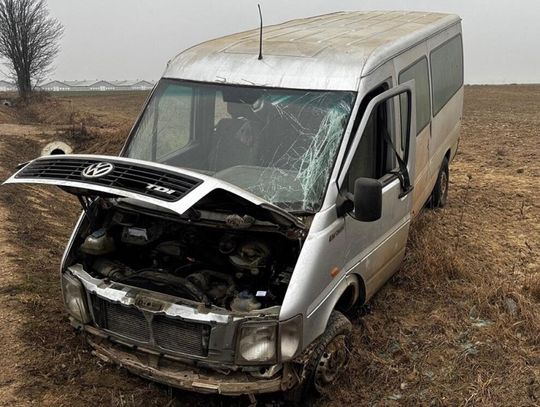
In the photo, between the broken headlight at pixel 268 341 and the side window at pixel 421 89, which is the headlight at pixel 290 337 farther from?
the side window at pixel 421 89

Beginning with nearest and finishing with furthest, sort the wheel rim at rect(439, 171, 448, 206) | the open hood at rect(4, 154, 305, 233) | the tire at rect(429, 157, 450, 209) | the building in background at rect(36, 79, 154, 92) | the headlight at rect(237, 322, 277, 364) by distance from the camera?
the open hood at rect(4, 154, 305, 233) → the headlight at rect(237, 322, 277, 364) → the tire at rect(429, 157, 450, 209) → the wheel rim at rect(439, 171, 448, 206) → the building in background at rect(36, 79, 154, 92)

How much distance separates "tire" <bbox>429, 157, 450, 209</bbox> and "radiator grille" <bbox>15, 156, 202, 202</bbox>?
5527mm

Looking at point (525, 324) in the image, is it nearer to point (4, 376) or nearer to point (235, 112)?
point (235, 112)

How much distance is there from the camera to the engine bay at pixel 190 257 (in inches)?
158

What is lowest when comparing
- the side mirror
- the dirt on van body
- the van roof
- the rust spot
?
the dirt on van body

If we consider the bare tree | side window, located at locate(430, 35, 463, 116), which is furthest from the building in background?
side window, located at locate(430, 35, 463, 116)

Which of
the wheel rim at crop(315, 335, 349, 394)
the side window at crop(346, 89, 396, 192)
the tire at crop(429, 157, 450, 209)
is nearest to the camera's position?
the wheel rim at crop(315, 335, 349, 394)

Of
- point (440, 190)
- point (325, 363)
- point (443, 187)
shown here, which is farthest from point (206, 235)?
point (443, 187)

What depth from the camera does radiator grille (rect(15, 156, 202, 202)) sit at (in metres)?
3.47

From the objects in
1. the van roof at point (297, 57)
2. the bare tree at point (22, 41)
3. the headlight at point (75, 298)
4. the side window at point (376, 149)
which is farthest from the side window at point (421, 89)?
the bare tree at point (22, 41)

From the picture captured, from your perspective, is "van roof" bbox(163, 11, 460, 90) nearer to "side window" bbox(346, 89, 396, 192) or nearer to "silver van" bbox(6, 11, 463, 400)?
"silver van" bbox(6, 11, 463, 400)

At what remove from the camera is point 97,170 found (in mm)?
3764

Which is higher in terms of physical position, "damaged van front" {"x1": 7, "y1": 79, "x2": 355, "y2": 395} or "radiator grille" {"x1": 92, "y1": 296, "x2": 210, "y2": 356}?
"damaged van front" {"x1": 7, "y1": 79, "x2": 355, "y2": 395}

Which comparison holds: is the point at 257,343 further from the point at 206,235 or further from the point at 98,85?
the point at 98,85
